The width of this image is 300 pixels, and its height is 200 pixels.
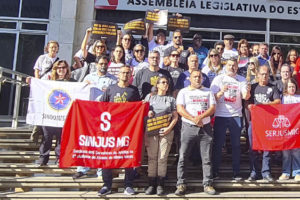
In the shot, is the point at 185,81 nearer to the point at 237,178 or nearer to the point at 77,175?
the point at 237,178

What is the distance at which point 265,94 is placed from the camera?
6004 mm

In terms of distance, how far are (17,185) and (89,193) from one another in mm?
1352

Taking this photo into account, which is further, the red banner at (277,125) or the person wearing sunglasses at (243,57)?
the person wearing sunglasses at (243,57)

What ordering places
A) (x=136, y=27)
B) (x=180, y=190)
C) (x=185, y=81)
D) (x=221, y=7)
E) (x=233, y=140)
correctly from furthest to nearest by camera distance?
(x=221, y=7), (x=136, y=27), (x=185, y=81), (x=233, y=140), (x=180, y=190)

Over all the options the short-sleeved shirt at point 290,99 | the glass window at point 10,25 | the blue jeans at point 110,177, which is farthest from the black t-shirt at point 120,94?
the glass window at point 10,25

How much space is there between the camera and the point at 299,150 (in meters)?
5.86

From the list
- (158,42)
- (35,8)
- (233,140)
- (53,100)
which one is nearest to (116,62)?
(53,100)

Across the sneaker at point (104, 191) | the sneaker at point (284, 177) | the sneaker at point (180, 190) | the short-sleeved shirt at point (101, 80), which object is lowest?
the sneaker at point (104, 191)

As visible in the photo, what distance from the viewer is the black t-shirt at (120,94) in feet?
18.8

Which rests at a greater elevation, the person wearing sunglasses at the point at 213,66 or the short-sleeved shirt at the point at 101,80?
the person wearing sunglasses at the point at 213,66

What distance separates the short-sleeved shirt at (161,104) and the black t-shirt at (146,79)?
0.38 meters

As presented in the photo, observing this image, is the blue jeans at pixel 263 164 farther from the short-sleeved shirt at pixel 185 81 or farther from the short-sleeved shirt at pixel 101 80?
the short-sleeved shirt at pixel 101 80

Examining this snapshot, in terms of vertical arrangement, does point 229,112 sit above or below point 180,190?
above

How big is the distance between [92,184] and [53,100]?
6.27ft
